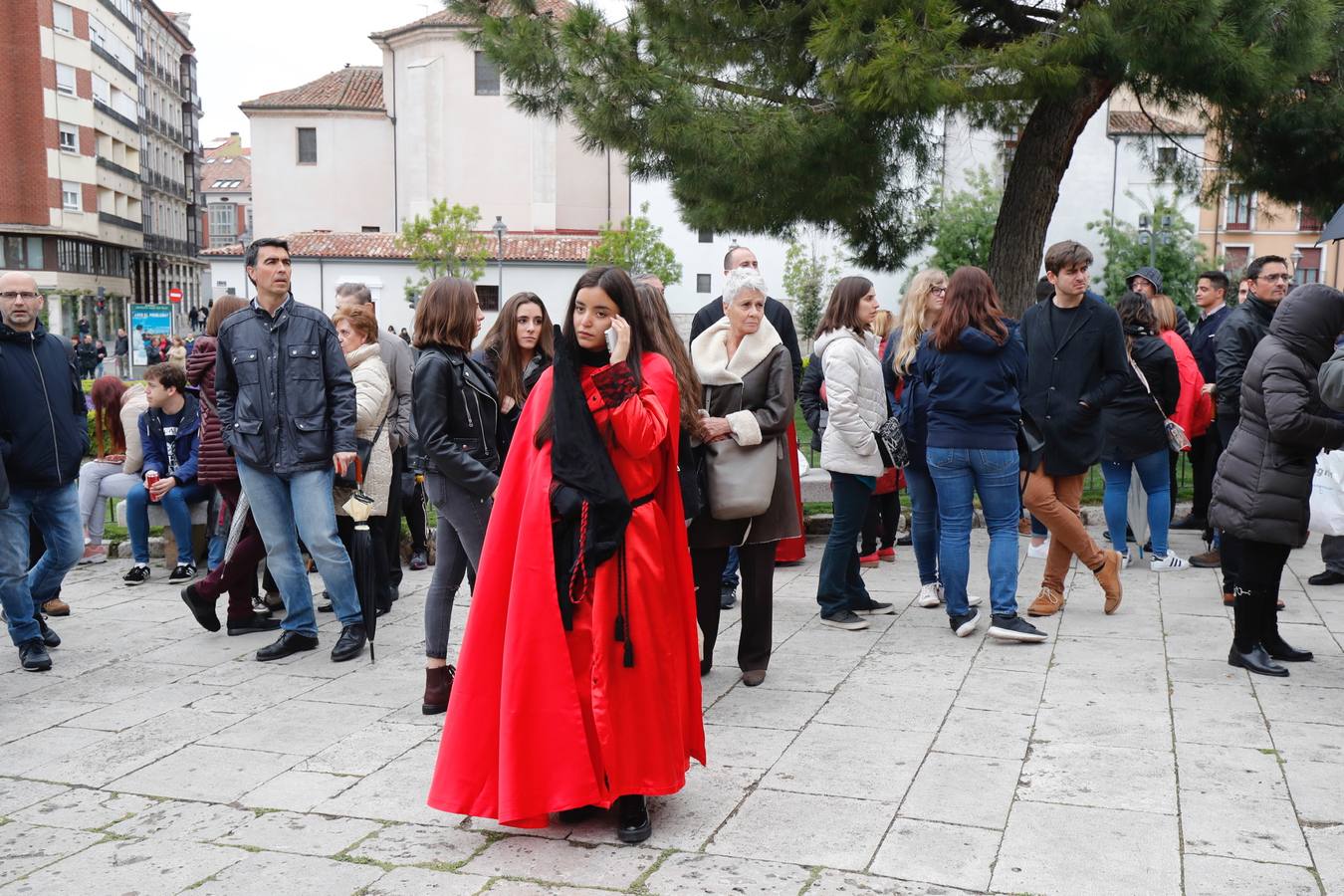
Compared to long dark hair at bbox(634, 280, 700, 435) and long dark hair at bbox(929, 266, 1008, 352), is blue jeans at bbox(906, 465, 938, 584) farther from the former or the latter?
long dark hair at bbox(634, 280, 700, 435)

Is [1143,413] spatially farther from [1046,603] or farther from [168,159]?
[168,159]

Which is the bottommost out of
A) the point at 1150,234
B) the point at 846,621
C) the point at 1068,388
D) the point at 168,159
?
the point at 846,621

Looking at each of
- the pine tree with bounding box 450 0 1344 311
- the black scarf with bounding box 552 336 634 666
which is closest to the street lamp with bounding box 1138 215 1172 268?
the pine tree with bounding box 450 0 1344 311

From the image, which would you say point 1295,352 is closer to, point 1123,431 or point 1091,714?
point 1091,714

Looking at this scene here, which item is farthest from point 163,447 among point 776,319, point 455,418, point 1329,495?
point 1329,495

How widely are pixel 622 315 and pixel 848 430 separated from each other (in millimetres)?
2924

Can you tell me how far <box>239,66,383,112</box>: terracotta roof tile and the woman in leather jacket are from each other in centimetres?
6066

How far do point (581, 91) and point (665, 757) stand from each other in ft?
26.7

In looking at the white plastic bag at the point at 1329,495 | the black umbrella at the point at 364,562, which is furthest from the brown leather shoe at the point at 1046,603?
the black umbrella at the point at 364,562

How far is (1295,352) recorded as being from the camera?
18.1 feet

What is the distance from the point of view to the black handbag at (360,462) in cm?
653

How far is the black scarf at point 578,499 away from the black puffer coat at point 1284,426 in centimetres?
318

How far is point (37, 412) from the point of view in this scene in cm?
632

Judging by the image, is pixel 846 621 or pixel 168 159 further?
pixel 168 159
